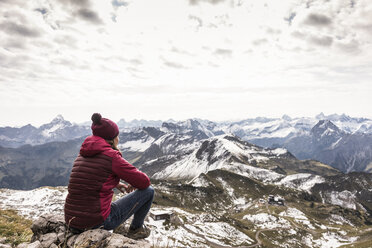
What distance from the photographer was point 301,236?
13112cm

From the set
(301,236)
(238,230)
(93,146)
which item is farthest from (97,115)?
(301,236)

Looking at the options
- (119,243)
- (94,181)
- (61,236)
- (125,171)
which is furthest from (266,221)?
(94,181)

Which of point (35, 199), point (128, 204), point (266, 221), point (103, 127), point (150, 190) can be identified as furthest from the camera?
point (266, 221)

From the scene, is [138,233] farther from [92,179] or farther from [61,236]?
[92,179]

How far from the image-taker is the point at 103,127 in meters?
7.48

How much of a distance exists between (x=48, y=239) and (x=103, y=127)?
408cm

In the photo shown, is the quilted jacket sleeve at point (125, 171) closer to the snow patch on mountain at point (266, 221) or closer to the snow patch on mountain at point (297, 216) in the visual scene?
the snow patch on mountain at point (266, 221)

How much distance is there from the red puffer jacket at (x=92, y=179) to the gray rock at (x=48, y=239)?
0.71 metres

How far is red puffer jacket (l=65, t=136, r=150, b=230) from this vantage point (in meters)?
6.65

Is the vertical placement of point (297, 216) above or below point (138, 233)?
below

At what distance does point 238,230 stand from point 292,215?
89860 millimetres

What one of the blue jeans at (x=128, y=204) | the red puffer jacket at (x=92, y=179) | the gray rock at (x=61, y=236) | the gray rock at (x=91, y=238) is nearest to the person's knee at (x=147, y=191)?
the blue jeans at (x=128, y=204)

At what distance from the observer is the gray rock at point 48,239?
6529mm

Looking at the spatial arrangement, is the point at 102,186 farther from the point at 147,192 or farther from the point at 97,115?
the point at 97,115
